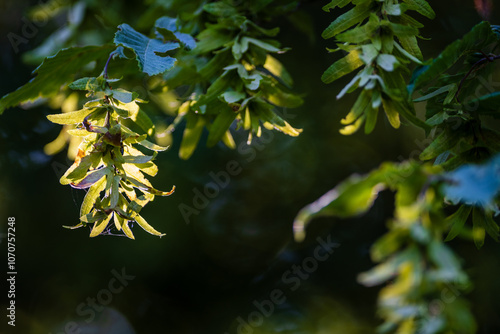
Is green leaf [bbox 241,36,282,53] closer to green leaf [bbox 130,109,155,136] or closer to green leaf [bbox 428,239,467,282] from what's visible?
green leaf [bbox 130,109,155,136]

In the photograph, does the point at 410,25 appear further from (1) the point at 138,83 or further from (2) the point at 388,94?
(1) the point at 138,83

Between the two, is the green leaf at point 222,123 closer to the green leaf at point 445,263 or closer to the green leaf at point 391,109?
the green leaf at point 391,109

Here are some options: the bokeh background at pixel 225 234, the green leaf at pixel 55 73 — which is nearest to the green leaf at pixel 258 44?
the green leaf at pixel 55 73

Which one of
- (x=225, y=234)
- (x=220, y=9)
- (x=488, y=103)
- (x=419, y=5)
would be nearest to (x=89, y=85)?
(x=220, y=9)

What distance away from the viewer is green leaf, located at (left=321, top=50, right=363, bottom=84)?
29.4 inches

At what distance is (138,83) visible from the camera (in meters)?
1.40

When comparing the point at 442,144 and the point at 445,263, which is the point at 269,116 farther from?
the point at 445,263

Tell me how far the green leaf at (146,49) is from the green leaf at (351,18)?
1.04 feet

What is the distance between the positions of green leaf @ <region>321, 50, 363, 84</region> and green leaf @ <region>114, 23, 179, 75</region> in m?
0.31

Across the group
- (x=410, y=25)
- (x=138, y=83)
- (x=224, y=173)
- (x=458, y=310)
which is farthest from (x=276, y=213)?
(x=458, y=310)

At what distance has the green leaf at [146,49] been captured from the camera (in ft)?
2.72

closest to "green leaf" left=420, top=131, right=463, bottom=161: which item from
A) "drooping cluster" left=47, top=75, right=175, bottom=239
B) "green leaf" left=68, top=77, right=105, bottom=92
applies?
"drooping cluster" left=47, top=75, right=175, bottom=239

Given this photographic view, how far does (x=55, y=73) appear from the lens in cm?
104

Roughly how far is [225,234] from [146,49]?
202cm
